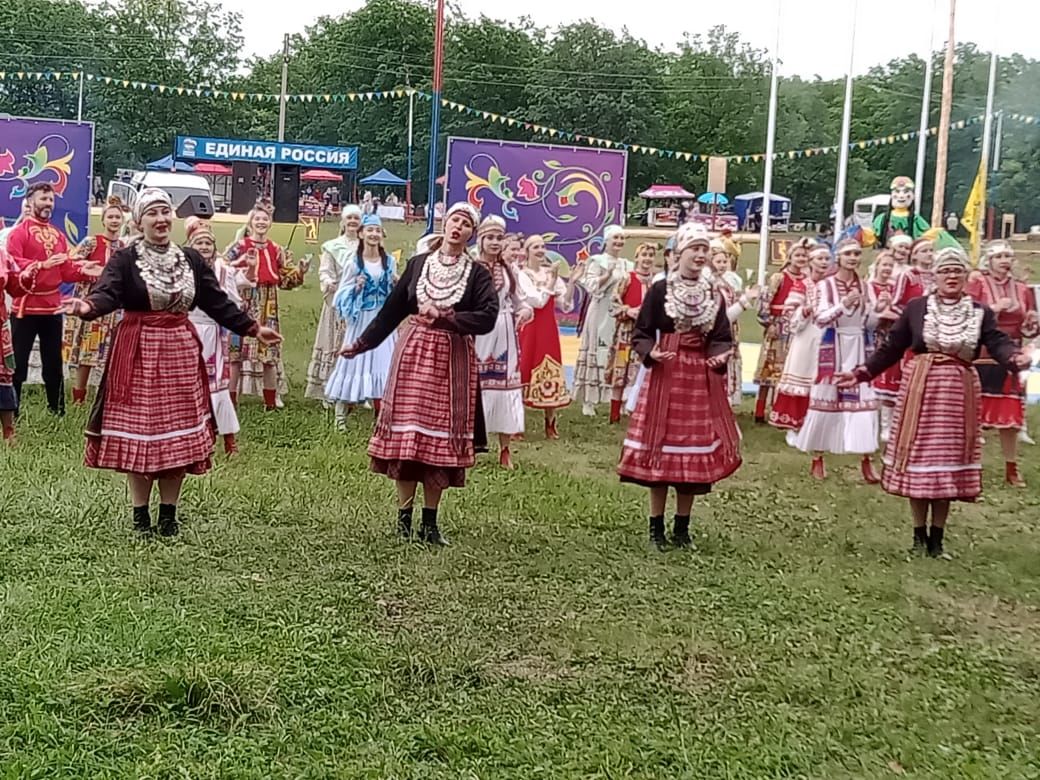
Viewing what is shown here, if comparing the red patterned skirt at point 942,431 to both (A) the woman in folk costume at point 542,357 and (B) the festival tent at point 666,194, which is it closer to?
(A) the woman in folk costume at point 542,357

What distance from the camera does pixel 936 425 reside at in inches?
247

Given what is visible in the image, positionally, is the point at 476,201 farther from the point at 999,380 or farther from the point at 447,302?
the point at 447,302

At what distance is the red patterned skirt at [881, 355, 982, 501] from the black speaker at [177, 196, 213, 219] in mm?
27072

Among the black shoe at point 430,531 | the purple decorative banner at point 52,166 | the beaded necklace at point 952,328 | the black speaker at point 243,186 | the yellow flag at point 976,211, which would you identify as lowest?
the black shoe at point 430,531

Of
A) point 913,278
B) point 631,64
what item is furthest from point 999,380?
Result: point 631,64

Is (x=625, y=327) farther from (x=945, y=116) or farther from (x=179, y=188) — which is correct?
(x=179, y=188)

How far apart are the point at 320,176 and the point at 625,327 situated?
3266 centimetres

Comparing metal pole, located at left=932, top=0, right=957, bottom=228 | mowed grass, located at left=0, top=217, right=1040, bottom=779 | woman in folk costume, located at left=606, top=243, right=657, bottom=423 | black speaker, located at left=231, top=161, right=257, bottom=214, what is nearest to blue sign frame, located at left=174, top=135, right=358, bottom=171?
black speaker, located at left=231, top=161, right=257, bottom=214

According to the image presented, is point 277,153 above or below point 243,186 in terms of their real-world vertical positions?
above

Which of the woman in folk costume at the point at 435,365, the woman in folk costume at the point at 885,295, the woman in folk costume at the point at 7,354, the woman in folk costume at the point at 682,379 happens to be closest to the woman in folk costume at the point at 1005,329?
the woman in folk costume at the point at 885,295

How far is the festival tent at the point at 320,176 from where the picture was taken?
41969 mm

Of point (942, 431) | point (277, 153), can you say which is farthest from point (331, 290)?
point (277, 153)

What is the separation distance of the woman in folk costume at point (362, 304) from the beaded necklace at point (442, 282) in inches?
126

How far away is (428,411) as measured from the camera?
6160 mm
